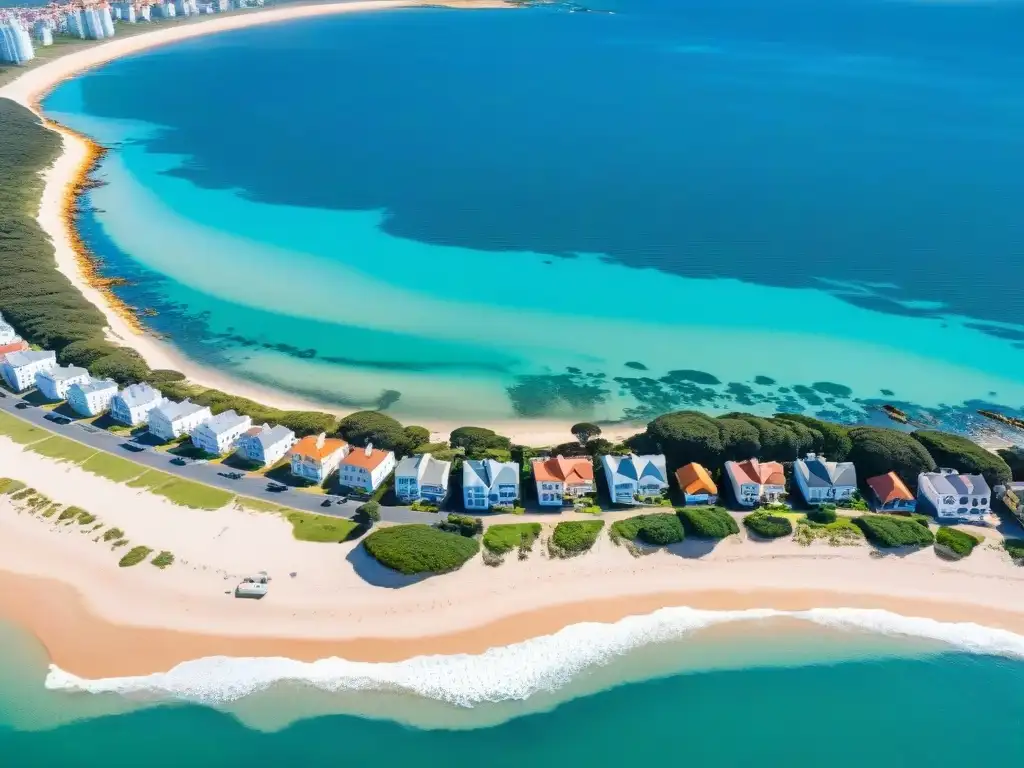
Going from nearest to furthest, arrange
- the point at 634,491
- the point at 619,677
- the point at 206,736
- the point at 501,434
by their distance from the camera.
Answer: the point at 206,736
the point at 619,677
the point at 634,491
the point at 501,434

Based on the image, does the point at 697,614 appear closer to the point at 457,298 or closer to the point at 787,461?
the point at 787,461

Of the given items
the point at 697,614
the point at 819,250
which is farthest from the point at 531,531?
the point at 819,250

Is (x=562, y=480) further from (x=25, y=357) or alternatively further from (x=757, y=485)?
(x=25, y=357)

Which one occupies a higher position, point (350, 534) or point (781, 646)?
point (350, 534)

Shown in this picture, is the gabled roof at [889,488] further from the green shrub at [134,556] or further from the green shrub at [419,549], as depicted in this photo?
the green shrub at [134,556]

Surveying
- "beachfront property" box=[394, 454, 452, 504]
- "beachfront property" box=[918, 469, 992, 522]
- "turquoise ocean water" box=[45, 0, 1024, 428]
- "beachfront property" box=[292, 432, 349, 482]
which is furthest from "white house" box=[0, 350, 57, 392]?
"beachfront property" box=[918, 469, 992, 522]

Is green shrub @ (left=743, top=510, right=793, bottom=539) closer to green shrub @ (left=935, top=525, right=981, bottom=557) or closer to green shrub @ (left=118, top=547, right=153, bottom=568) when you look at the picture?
green shrub @ (left=935, top=525, right=981, bottom=557)

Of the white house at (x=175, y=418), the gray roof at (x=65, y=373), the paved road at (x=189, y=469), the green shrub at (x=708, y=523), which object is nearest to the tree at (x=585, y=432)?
the green shrub at (x=708, y=523)
